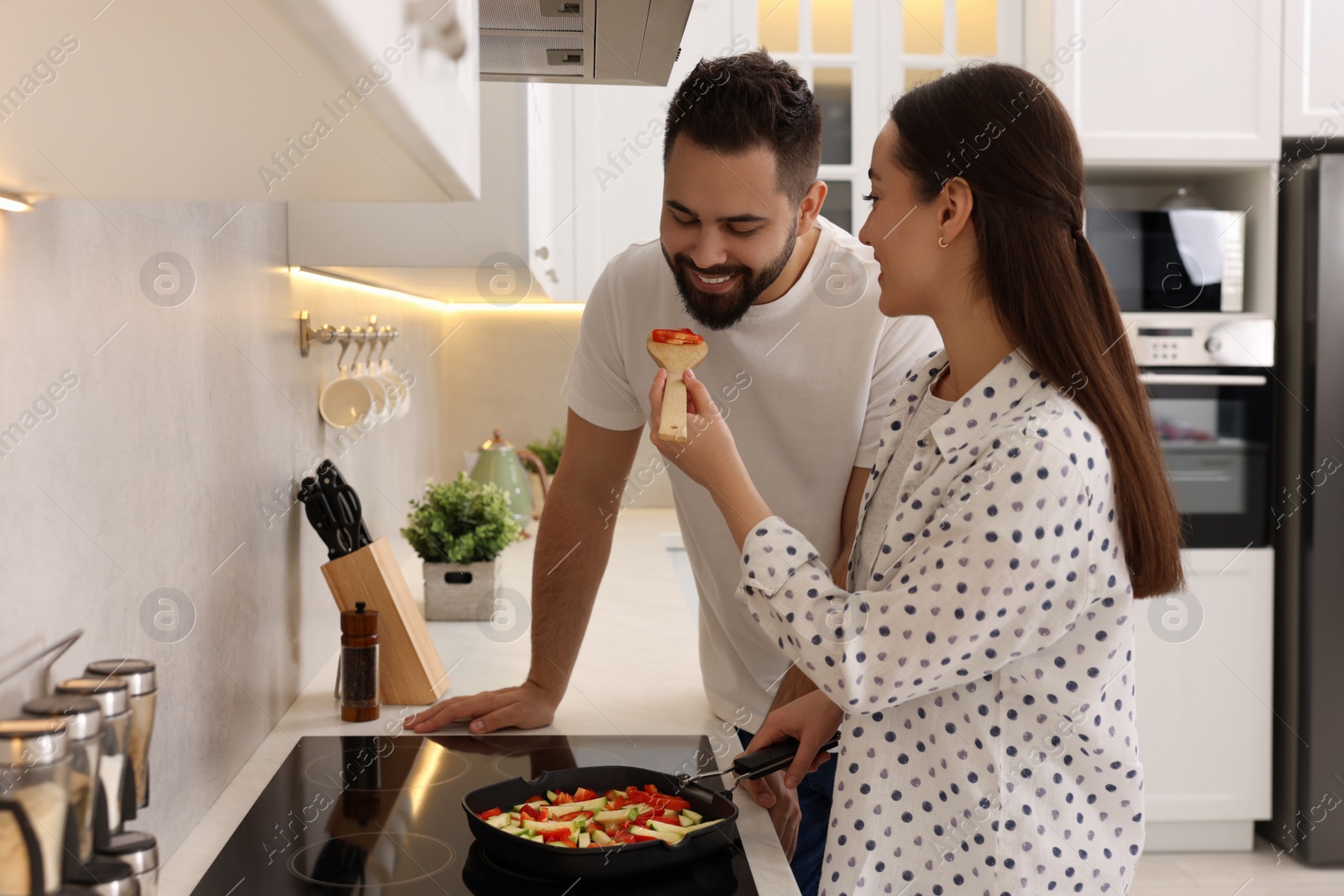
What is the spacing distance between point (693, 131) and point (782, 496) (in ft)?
1.50

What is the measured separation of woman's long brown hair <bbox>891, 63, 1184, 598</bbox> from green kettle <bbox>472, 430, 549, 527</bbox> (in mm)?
1903

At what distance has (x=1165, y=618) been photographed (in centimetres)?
257

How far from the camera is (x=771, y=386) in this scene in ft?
4.42

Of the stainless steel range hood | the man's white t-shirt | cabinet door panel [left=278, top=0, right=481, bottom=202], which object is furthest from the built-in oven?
cabinet door panel [left=278, top=0, right=481, bottom=202]

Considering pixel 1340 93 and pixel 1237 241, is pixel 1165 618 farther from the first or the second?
pixel 1340 93

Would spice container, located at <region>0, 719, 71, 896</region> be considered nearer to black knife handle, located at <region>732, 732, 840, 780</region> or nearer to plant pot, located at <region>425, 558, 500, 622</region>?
black knife handle, located at <region>732, 732, 840, 780</region>

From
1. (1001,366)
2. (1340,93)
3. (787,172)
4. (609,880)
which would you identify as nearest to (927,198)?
(1001,366)

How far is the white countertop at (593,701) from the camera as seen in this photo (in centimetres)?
Result: 97

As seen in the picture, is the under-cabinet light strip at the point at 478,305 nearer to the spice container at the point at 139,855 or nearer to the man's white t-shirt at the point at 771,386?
the man's white t-shirt at the point at 771,386

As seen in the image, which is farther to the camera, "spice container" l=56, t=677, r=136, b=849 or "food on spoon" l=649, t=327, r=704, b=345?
"food on spoon" l=649, t=327, r=704, b=345

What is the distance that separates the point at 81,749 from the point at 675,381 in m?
0.62

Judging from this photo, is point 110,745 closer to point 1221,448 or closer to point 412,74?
point 412,74

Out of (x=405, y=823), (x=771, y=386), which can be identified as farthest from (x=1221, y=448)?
(x=405, y=823)

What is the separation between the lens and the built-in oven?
2549mm
